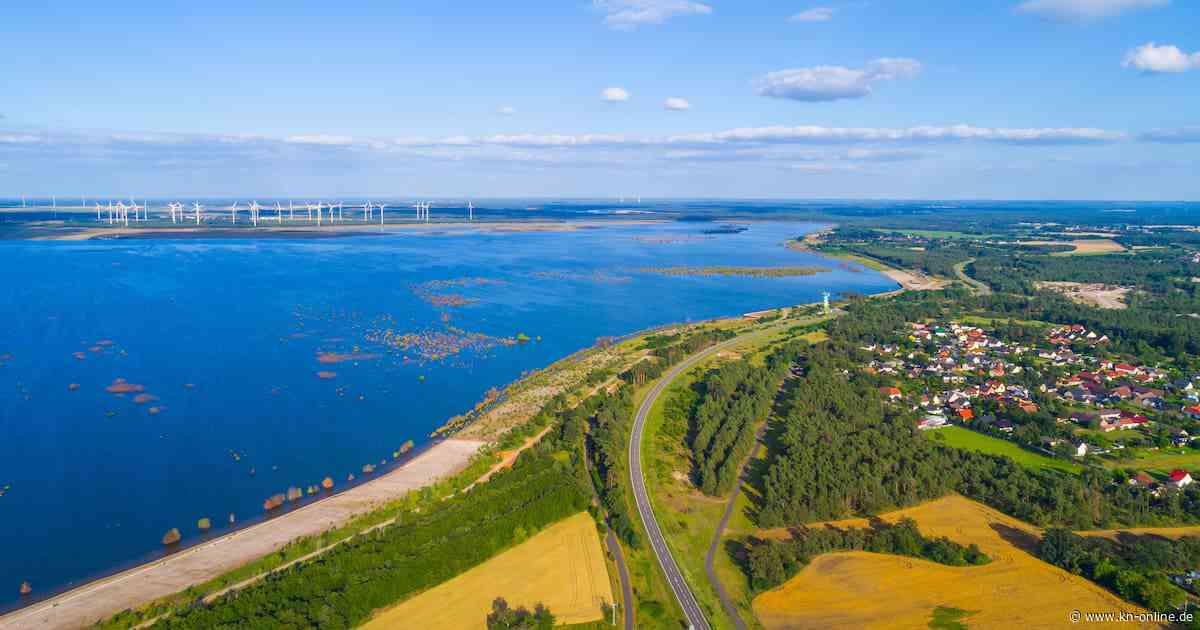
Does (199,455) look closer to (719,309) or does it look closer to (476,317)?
(476,317)

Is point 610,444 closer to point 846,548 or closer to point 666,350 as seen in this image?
point 846,548

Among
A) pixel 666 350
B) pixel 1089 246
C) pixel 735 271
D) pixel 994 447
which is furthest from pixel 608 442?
pixel 1089 246

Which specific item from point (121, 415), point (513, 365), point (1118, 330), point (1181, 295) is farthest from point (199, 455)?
point (1181, 295)

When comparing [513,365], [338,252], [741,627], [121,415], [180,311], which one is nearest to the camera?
[741,627]

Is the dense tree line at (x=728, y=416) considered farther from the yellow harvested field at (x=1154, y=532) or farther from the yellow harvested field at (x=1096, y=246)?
the yellow harvested field at (x=1096, y=246)

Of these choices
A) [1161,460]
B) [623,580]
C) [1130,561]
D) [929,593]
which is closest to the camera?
[929,593]

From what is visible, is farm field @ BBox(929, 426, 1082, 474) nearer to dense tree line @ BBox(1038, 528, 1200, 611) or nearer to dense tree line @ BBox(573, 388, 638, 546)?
dense tree line @ BBox(1038, 528, 1200, 611)

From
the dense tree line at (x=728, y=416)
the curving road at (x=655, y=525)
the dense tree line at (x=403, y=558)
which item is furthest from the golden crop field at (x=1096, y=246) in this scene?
the dense tree line at (x=403, y=558)
